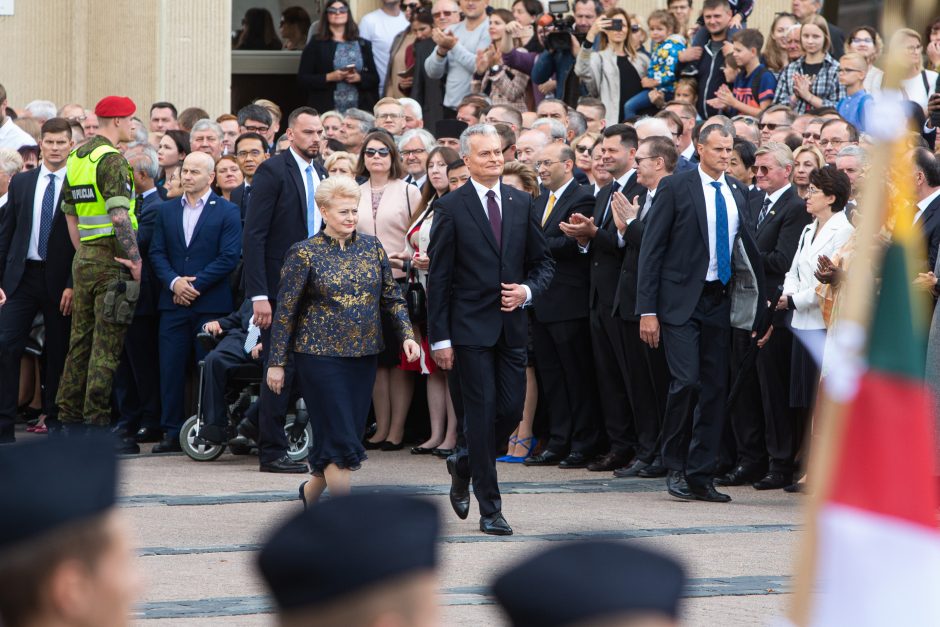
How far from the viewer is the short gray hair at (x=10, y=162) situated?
1426 cm

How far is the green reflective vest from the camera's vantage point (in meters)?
12.6

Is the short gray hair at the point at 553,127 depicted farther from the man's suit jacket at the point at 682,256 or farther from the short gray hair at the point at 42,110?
the short gray hair at the point at 42,110

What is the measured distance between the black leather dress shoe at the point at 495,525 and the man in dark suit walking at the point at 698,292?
6.02 ft

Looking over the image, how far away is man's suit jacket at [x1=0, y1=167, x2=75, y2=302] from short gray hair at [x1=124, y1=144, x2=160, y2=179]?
2.97ft

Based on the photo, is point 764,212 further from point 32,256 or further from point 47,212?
point 32,256

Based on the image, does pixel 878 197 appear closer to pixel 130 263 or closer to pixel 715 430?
pixel 715 430

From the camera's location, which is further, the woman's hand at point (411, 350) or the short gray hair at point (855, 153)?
the short gray hair at point (855, 153)

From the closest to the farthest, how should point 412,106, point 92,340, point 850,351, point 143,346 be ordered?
1. point 850,351
2. point 92,340
3. point 143,346
4. point 412,106

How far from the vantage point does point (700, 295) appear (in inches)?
428

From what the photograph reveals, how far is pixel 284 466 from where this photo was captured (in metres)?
12.1

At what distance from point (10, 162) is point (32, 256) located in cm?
134

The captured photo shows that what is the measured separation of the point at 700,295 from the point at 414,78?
723 centimetres

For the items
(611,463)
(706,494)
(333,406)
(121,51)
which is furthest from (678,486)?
(121,51)

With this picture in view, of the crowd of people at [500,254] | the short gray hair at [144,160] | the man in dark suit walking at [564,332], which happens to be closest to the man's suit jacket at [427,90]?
the crowd of people at [500,254]
